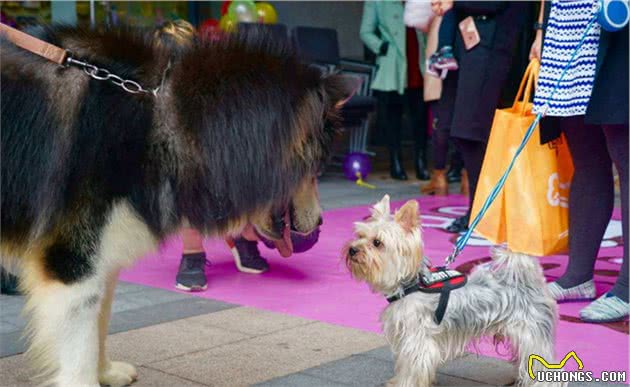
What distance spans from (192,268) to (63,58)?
2.56 metres

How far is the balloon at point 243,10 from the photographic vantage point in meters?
10.1

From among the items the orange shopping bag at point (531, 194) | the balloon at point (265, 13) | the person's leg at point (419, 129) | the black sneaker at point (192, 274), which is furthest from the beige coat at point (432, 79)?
the black sneaker at point (192, 274)

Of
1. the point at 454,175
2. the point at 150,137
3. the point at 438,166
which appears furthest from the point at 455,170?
the point at 150,137

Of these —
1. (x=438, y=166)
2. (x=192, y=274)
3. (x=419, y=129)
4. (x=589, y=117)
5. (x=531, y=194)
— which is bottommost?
(x=192, y=274)

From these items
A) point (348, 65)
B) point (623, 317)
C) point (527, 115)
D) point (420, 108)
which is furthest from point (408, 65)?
point (623, 317)

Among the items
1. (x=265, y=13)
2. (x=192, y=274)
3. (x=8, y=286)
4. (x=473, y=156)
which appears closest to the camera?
(x=8, y=286)

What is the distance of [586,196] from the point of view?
4.96m

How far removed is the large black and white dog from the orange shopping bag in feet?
6.86

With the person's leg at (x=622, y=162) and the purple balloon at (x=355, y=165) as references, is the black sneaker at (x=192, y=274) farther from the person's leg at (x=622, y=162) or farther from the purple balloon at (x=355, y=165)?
the purple balloon at (x=355, y=165)

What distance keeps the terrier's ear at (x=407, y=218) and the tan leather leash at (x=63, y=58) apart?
101 cm

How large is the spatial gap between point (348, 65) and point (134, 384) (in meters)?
8.26

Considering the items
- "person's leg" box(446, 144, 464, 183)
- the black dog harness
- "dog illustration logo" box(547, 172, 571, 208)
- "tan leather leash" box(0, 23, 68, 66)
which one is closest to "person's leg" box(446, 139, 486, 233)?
"dog illustration logo" box(547, 172, 571, 208)

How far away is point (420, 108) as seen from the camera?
35.0 ft

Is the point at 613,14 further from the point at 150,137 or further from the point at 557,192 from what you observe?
the point at 150,137
